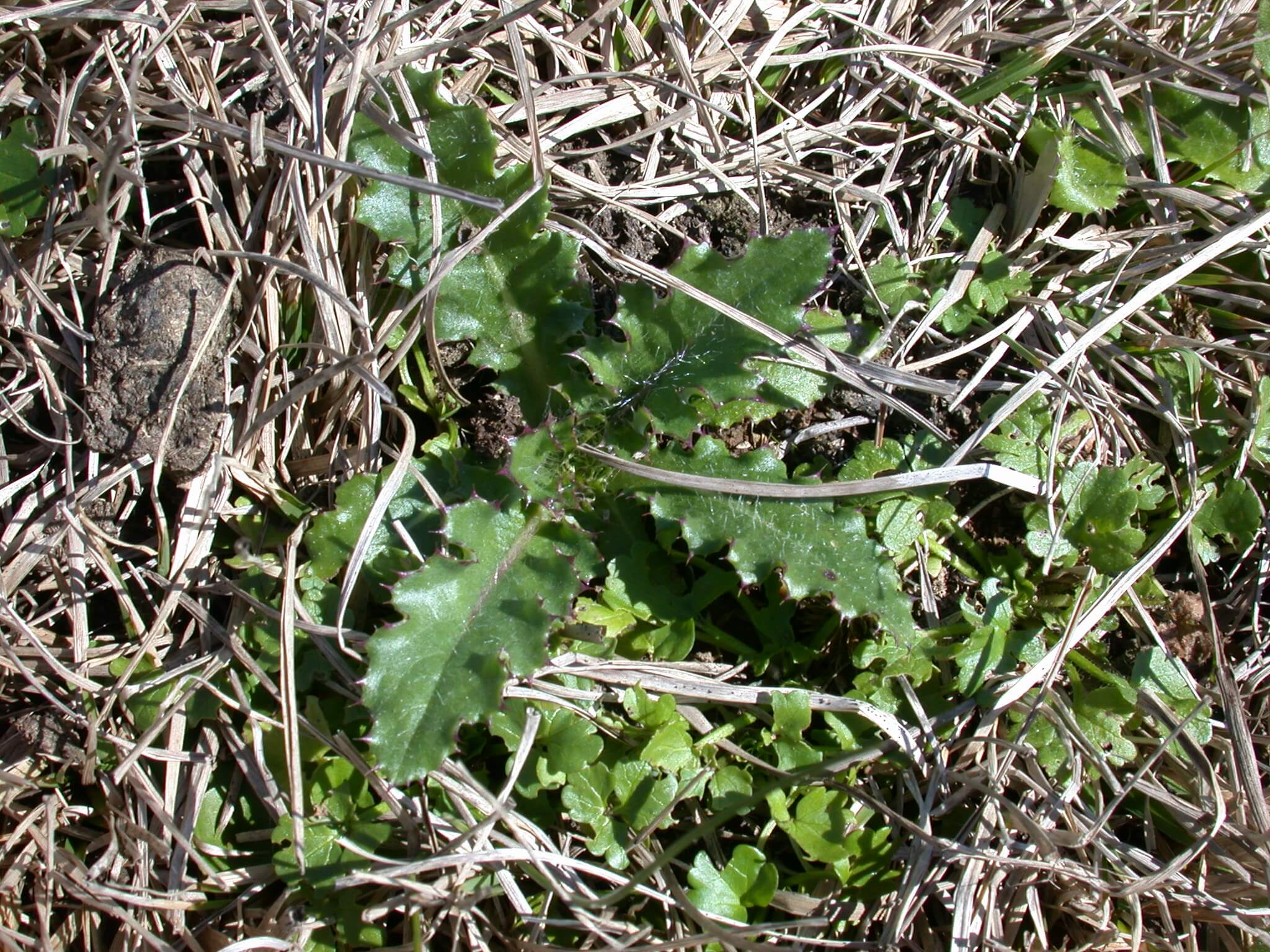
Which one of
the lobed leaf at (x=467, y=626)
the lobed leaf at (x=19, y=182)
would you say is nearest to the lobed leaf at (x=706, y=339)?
the lobed leaf at (x=467, y=626)

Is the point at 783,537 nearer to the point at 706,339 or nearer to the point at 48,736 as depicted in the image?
the point at 706,339

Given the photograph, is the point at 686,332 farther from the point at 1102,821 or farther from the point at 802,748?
the point at 1102,821

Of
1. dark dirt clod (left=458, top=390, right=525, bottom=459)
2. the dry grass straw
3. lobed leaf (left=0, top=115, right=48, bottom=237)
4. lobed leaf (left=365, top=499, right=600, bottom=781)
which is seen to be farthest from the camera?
dark dirt clod (left=458, top=390, right=525, bottom=459)

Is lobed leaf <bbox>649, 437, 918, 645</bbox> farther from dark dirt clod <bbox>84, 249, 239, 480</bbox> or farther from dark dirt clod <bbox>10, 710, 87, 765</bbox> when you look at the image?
dark dirt clod <bbox>10, 710, 87, 765</bbox>

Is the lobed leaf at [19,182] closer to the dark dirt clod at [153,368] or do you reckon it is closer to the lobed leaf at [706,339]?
the dark dirt clod at [153,368]

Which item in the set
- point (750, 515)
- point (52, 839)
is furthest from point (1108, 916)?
point (52, 839)

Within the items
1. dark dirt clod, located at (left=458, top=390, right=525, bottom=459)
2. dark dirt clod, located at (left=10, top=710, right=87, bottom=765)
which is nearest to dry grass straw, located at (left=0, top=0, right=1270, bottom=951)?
dark dirt clod, located at (left=10, top=710, right=87, bottom=765)

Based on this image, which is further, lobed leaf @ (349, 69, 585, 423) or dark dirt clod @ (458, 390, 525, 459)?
dark dirt clod @ (458, 390, 525, 459)
